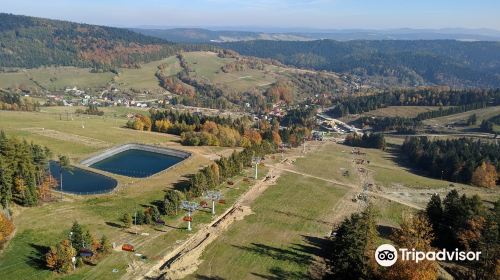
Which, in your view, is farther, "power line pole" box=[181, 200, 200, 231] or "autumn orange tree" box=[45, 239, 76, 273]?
"power line pole" box=[181, 200, 200, 231]

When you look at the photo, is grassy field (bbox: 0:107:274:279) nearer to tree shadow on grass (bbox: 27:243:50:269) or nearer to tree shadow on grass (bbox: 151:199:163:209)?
tree shadow on grass (bbox: 27:243:50:269)

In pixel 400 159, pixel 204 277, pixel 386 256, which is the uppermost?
pixel 386 256

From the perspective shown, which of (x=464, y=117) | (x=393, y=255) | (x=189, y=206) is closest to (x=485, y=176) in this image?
(x=393, y=255)

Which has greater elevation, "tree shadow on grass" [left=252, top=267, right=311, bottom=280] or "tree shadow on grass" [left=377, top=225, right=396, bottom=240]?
"tree shadow on grass" [left=252, top=267, right=311, bottom=280]

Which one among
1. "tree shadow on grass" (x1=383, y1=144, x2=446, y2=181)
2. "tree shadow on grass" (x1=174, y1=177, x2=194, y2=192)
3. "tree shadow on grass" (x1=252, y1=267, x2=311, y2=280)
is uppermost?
"tree shadow on grass" (x1=174, y1=177, x2=194, y2=192)

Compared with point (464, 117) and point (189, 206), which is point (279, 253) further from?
point (464, 117)

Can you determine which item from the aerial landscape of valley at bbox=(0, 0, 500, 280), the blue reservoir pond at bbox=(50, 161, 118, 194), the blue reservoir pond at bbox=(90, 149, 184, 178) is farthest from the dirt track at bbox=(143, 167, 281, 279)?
the blue reservoir pond at bbox=(90, 149, 184, 178)
